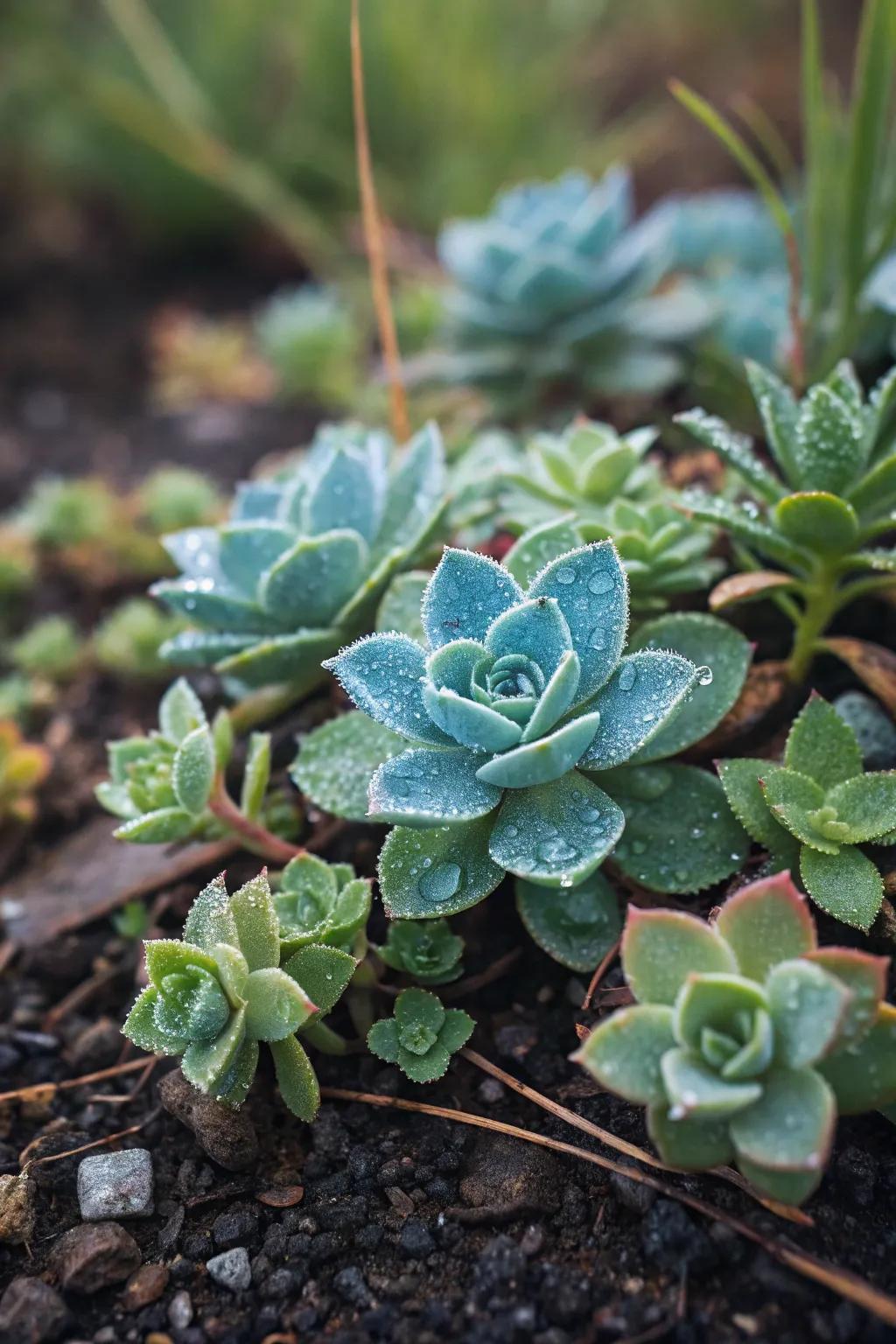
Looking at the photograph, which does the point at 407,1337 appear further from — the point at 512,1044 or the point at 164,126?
the point at 164,126

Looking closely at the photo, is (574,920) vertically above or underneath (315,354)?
underneath

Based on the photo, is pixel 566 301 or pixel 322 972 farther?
pixel 566 301

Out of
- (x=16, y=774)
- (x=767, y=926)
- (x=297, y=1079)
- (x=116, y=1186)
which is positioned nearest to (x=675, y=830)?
(x=767, y=926)

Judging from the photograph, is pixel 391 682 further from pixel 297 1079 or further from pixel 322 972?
pixel 297 1079

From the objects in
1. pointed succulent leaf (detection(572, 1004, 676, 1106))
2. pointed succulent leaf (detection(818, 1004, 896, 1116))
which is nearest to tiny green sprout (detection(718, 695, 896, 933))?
pointed succulent leaf (detection(818, 1004, 896, 1116))

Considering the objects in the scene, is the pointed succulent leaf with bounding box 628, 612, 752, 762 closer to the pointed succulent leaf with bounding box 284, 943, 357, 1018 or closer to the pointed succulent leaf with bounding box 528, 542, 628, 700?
the pointed succulent leaf with bounding box 528, 542, 628, 700

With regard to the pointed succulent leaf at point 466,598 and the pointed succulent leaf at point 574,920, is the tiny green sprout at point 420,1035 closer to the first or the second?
the pointed succulent leaf at point 574,920
